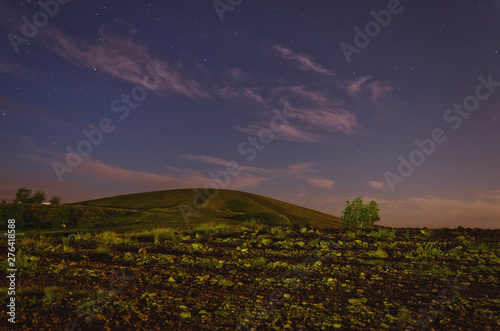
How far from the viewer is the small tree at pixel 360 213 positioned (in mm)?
52500

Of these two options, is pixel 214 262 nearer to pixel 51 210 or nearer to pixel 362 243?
pixel 362 243

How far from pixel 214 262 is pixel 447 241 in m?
8.65

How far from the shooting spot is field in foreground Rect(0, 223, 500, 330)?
5.95 meters

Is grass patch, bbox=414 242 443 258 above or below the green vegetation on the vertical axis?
above

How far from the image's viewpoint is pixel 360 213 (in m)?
53.1

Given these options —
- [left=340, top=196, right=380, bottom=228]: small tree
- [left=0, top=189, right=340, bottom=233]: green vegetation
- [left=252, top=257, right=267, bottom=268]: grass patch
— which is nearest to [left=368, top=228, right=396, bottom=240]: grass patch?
[left=0, top=189, right=340, bottom=233]: green vegetation

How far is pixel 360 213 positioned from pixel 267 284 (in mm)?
48477

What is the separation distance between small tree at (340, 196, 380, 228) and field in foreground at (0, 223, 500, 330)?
40.6 meters

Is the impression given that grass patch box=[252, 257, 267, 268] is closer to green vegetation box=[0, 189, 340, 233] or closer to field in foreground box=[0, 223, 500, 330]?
field in foreground box=[0, 223, 500, 330]

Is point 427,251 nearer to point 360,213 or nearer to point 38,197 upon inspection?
point 360,213

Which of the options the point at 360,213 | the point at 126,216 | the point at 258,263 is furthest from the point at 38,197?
the point at 258,263

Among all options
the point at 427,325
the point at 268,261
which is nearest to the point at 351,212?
the point at 268,261

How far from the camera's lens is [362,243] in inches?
489

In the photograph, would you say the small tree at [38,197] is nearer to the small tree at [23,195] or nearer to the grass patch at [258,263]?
the small tree at [23,195]
